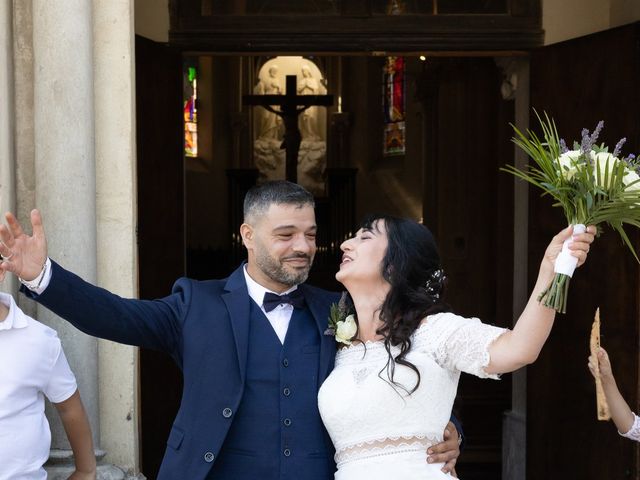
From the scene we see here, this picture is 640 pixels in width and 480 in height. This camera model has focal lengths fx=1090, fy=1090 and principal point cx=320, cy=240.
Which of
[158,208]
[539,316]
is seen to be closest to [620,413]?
[539,316]

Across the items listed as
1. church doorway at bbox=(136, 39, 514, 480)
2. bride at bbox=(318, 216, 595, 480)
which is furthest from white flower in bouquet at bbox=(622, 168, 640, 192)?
church doorway at bbox=(136, 39, 514, 480)

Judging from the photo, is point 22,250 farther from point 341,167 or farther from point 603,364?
point 341,167

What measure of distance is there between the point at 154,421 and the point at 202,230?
8821 mm

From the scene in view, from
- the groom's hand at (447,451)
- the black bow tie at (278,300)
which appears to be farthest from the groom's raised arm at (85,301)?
the groom's hand at (447,451)

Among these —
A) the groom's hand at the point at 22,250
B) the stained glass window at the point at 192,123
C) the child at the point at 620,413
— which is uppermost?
the stained glass window at the point at 192,123

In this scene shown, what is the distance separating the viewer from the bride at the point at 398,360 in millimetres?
2936

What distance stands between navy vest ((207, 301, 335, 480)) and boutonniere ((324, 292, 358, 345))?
112 mm

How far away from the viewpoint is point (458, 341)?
9.50ft

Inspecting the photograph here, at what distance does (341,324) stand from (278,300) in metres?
0.23

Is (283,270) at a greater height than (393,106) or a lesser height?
lesser

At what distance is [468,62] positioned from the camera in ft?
29.9

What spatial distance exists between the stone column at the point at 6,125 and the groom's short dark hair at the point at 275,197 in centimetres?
123

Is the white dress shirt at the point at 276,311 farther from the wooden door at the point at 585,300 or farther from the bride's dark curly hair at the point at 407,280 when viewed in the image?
the wooden door at the point at 585,300

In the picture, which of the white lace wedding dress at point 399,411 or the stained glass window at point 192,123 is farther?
the stained glass window at point 192,123
